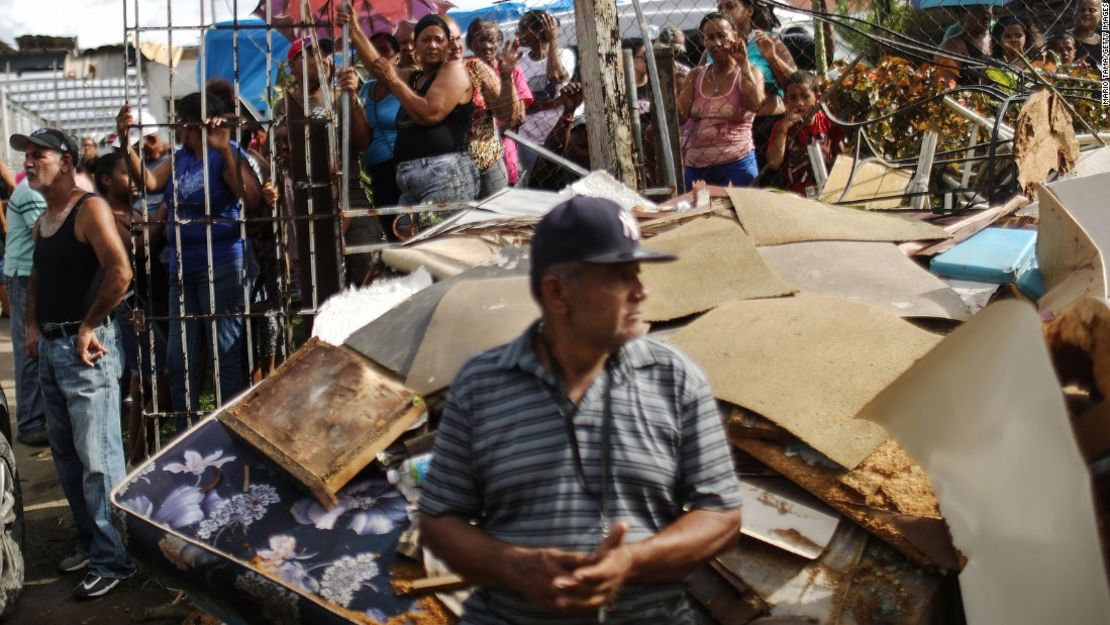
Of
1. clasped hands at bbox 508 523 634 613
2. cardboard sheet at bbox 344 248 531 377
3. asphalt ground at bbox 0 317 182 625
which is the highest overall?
cardboard sheet at bbox 344 248 531 377

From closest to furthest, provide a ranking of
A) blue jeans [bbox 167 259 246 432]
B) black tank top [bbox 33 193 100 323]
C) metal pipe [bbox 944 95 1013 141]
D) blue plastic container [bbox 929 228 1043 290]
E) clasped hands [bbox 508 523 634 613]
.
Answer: clasped hands [bbox 508 523 634 613]
blue plastic container [bbox 929 228 1043 290]
black tank top [bbox 33 193 100 323]
blue jeans [bbox 167 259 246 432]
metal pipe [bbox 944 95 1013 141]

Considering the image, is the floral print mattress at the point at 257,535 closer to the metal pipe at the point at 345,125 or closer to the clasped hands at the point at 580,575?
the clasped hands at the point at 580,575

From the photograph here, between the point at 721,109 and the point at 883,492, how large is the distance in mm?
4550

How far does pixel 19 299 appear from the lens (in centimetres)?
748

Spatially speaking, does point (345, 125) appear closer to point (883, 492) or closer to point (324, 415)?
point (324, 415)

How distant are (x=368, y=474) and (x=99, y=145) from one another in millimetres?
8793

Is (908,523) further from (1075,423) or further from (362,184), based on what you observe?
(362,184)

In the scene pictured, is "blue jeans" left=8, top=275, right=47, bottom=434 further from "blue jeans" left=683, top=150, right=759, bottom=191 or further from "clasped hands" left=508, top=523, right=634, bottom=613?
"clasped hands" left=508, top=523, right=634, bottom=613

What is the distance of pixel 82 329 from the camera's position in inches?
217

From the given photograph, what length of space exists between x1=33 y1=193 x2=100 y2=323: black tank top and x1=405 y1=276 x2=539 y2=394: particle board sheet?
2251 mm

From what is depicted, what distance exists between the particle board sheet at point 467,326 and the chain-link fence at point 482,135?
116 cm

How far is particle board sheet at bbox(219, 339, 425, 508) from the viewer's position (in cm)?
376

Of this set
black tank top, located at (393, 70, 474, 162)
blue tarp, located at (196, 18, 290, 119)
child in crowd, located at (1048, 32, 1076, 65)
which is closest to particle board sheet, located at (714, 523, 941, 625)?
black tank top, located at (393, 70, 474, 162)

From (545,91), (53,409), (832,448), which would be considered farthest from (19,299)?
(832,448)
